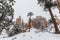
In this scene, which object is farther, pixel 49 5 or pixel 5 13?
pixel 5 13

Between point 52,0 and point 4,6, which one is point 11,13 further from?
point 52,0

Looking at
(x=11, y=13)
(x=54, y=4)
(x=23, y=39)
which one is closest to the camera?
(x=23, y=39)

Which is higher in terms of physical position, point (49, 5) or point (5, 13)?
point (49, 5)

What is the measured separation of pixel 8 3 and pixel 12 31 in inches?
238

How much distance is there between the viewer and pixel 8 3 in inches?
1444

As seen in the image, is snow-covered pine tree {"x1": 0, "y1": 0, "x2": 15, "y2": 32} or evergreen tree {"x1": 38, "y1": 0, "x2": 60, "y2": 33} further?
snow-covered pine tree {"x1": 0, "y1": 0, "x2": 15, "y2": 32}

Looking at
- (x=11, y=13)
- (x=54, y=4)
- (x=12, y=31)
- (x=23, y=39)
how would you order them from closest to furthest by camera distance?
(x=23, y=39) < (x=54, y=4) < (x=12, y=31) < (x=11, y=13)

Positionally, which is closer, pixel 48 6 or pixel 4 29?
pixel 48 6

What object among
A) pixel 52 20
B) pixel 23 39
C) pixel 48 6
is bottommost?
pixel 23 39

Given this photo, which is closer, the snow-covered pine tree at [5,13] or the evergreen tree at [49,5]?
the evergreen tree at [49,5]

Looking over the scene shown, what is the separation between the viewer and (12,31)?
33.9 meters

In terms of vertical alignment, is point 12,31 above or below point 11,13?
below

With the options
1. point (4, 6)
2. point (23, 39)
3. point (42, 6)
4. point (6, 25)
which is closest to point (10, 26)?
point (6, 25)

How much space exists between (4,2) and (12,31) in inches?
234
